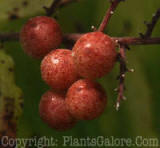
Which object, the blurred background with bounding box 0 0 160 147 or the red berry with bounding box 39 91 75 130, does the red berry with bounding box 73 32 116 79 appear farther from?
the blurred background with bounding box 0 0 160 147

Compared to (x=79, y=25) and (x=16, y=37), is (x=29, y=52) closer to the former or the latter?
(x=16, y=37)

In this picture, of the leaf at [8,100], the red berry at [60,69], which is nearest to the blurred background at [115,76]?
the leaf at [8,100]

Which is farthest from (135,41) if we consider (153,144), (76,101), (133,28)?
(153,144)

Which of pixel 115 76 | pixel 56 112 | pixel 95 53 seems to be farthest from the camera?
pixel 115 76

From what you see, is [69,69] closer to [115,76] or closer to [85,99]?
[85,99]

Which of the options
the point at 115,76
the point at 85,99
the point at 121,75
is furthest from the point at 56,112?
the point at 115,76

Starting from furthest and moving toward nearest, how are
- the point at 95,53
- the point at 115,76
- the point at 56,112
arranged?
1. the point at 115,76
2. the point at 56,112
3. the point at 95,53

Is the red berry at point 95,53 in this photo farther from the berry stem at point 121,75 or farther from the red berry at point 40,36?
the red berry at point 40,36
